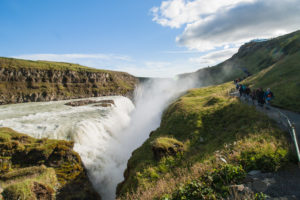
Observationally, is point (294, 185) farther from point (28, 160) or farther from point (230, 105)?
point (28, 160)

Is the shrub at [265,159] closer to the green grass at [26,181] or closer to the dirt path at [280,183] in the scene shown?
the dirt path at [280,183]

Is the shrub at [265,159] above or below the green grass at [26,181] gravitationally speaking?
above

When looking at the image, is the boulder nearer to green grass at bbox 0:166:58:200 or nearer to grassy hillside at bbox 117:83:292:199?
grassy hillside at bbox 117:83:292:199

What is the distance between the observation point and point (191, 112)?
69.8 feet

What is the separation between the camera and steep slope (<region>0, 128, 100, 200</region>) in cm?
1343

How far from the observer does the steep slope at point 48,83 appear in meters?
86.1

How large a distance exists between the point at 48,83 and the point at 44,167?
103 metres

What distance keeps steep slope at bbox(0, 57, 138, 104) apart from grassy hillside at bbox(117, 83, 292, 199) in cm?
9654

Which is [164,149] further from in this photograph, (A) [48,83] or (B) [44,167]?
(A) [48,83]

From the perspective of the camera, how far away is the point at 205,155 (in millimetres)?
11195

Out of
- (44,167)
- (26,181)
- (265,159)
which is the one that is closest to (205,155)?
(265,159)

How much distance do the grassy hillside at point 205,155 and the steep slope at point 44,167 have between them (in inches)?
195

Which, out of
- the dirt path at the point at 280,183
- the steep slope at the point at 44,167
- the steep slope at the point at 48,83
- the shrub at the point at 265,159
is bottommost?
the steep slope at the point at 44,167

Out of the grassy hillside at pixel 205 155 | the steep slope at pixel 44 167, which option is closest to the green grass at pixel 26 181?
the steep slope at pixel 44 167
